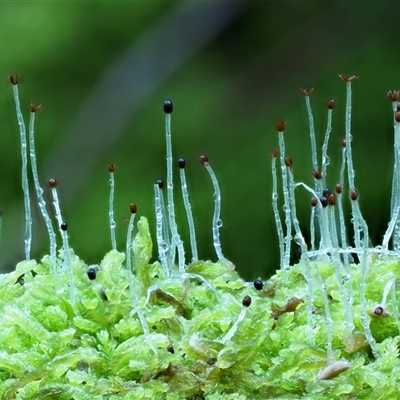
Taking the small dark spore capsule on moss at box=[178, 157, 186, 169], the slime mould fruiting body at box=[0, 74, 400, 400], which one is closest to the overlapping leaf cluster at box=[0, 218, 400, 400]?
the slime mould fruiting body at box=[0, 74, 400, 400]

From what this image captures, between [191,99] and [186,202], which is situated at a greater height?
[191,99]

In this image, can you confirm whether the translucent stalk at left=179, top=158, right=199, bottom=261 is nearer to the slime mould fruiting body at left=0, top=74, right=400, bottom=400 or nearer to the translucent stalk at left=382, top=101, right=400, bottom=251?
the slime mould fruiting body at left=0, top=74, right=400, bottom=400

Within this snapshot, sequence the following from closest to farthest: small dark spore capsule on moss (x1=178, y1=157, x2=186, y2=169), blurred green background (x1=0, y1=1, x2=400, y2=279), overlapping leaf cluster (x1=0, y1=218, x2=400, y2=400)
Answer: overlapping leaf cluster (x1=0, y1=218, x2=400, y2=400), small dark spore capsule on moss (x1=178, y1=157, x2=186, y2=169), blurred green background (x1=0, y1=1, x2=400, y2=279)

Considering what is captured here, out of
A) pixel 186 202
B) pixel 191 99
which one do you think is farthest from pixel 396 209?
pixel 191 99

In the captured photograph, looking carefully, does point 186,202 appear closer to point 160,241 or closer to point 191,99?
point 160,241

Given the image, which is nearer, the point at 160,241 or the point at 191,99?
the point at 160,241

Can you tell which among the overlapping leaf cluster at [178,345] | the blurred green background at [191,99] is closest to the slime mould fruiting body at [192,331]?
the overlapping leaf cluster at [178,345]
